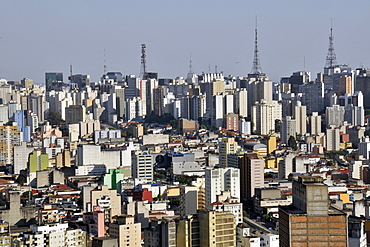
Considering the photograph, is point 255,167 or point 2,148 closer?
point 255,167

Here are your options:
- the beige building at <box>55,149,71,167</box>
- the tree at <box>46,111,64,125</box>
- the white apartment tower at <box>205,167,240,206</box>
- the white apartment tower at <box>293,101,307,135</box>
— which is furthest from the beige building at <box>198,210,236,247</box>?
the tree at <box>46,111,64,125</box>

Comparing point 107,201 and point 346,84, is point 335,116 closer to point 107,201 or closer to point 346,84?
point 346,84

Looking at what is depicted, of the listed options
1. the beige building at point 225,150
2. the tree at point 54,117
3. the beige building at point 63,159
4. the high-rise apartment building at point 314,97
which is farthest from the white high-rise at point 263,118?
the beige building at point 63,159

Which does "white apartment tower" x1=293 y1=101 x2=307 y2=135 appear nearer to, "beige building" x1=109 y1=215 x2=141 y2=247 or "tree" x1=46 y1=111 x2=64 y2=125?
"tree" x1=46 y1=111 x2=64 y2=125

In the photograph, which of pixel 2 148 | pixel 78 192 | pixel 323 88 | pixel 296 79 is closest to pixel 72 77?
pixel 296 79

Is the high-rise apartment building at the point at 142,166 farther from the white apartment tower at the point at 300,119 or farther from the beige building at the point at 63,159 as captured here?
the white apartment tower at the point at 300,119

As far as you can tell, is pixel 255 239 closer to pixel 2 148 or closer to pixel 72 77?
pixel 2 148

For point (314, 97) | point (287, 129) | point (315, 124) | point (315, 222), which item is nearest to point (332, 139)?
point (287, 129)
